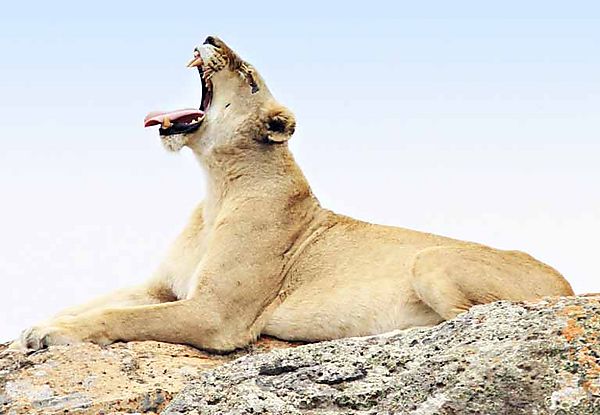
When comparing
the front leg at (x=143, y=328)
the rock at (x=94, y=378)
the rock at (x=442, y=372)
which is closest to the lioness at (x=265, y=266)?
the front leg at (x=143, y=328)

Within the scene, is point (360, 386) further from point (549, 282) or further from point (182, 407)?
point (549, 282)

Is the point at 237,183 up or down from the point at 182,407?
up

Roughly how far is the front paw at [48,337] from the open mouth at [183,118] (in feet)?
7.39

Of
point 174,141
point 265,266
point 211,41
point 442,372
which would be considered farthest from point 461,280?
point 442,372

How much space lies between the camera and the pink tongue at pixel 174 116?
28.7 ft

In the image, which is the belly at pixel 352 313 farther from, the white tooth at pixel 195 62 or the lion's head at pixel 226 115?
the white tooth at pixel 195 62

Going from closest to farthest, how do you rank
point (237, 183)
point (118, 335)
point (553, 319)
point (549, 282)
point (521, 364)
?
point (521, 364), point (553, 319), point (118, 335), point (549, 282), point (237, 183)

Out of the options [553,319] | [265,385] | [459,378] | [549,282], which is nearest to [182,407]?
[265,385]

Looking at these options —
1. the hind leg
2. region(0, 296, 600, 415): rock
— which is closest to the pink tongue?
the hind leg

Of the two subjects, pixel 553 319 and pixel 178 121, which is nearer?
pixel 553 319

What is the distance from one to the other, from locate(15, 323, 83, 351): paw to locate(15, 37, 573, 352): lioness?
0.01 m

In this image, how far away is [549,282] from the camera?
7.91 meters

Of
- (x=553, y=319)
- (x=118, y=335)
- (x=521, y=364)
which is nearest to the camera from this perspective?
(x=521, y=364)

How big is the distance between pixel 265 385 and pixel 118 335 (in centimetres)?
335
